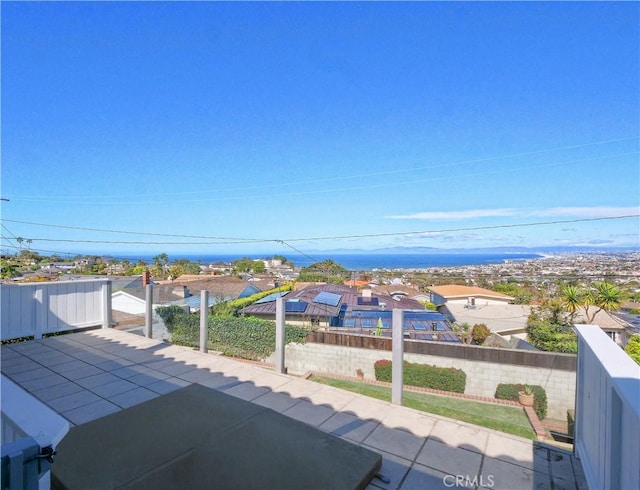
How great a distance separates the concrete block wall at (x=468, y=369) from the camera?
731cm

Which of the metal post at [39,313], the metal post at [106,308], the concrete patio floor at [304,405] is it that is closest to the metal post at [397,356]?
the concrete patio floor at [304,405]

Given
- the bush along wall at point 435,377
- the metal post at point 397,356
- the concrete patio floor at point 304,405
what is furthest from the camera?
the bush along wall at point 435,377

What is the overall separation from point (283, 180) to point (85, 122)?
574 inches

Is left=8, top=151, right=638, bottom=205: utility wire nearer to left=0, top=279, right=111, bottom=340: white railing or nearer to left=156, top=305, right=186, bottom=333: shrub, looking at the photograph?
left=0, top=279, right=111, bottom=340: white railing

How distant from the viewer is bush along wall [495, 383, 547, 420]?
7.60 metres

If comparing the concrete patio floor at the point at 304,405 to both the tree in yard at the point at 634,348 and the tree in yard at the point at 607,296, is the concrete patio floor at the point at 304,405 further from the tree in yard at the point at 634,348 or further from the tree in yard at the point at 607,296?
the tree in yard at the point at 607,296

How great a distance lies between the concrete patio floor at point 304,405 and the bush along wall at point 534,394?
229 inches

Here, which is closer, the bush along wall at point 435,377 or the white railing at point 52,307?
the white railing at point 52,307

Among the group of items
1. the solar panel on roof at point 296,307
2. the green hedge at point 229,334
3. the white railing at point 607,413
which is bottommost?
the solar panel on roof at point 296,307

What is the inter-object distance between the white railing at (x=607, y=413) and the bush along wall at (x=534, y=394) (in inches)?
234

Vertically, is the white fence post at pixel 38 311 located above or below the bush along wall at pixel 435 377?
above

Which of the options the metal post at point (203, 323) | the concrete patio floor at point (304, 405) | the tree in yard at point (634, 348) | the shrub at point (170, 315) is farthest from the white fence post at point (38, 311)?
the tree in yard at point (634, 348)

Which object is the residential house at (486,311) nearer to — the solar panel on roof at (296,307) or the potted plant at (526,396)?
the potted plant at (526,396)

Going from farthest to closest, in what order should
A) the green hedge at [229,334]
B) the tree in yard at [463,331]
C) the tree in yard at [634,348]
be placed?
the tree in yard at [463,331]
the tree in yard at [634,348]
the green hedge at [229,334]
